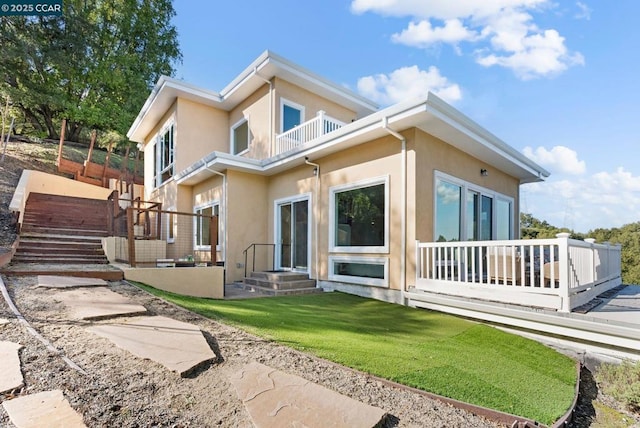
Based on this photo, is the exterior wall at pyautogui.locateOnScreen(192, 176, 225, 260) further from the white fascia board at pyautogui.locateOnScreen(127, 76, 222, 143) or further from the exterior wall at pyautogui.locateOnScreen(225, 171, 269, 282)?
the white fascia board at pyautogui.locateOnScreen(127, 76, 222, 143)

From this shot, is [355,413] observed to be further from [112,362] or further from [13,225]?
[13,225]

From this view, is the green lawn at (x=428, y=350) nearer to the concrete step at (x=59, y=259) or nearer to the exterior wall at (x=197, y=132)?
the concrete step at (x=59, y=259)

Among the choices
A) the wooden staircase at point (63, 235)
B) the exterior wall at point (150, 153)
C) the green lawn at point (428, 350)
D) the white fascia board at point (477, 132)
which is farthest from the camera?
the exterior wall at point (150, 153)

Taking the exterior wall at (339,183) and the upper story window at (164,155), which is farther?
the upper story window at (164,155)

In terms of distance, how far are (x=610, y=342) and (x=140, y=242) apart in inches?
398

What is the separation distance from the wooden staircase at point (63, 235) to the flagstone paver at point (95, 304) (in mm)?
1476

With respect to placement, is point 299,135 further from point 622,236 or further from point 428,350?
point 622,236

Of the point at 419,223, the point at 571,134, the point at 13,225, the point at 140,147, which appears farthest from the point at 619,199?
the point at 13,225

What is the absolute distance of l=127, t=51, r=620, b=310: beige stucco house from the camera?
6922mm

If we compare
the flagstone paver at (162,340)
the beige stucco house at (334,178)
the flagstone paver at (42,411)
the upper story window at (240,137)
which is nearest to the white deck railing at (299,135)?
the beige stucco house at (334,178)

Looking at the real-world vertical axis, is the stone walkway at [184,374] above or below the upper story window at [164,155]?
below

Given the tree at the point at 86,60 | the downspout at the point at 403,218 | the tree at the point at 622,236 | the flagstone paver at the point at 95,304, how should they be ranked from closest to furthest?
1. the flagstone paver at the point at 95,304
2. the downspout at the point at 403,218
3. the tree at the point at 86,60
4. the tree at the point at 622,236

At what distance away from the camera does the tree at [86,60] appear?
19.8 m

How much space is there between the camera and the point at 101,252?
31.8 feet
